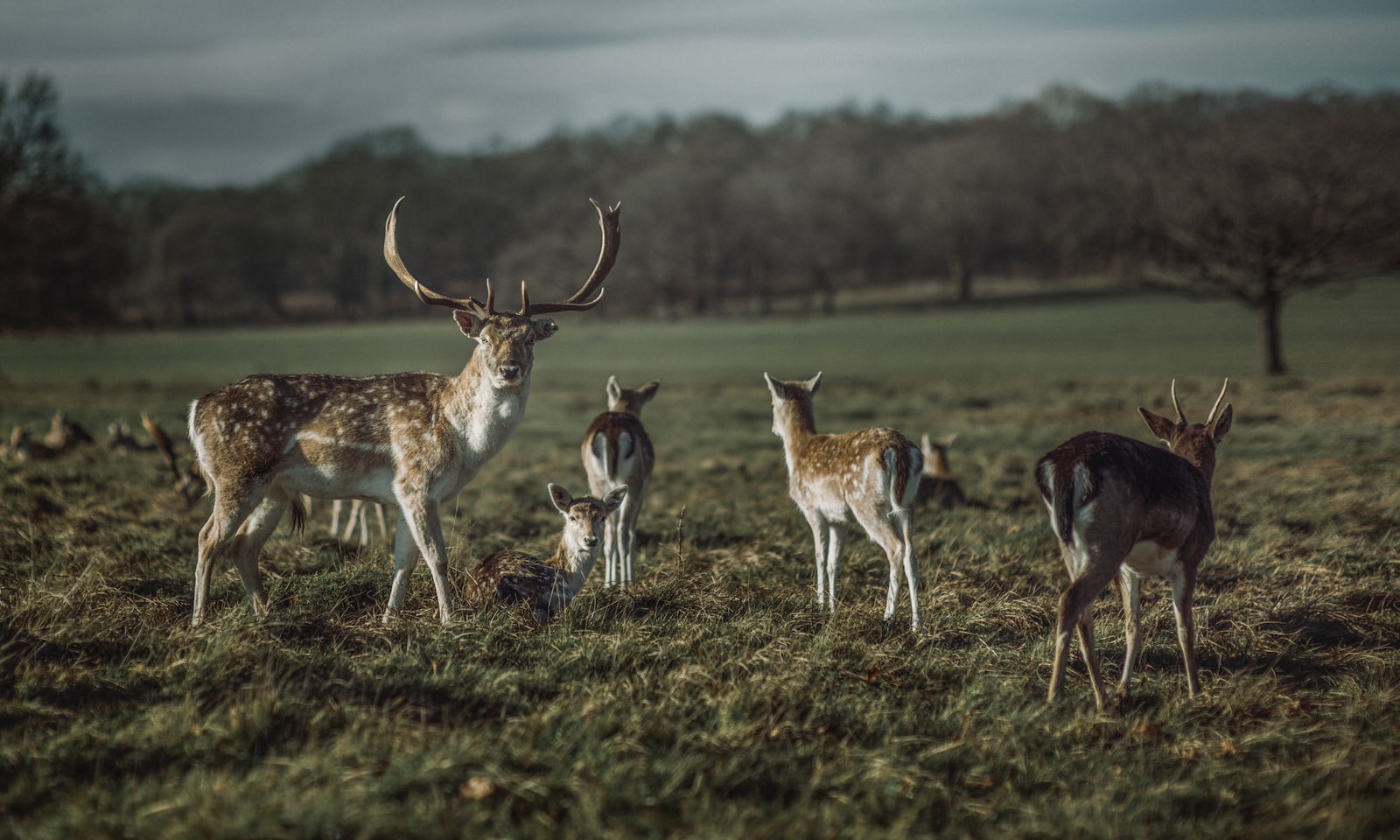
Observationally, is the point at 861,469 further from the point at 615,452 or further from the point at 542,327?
the point at 615,452

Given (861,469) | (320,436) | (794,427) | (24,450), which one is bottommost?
(24,450)

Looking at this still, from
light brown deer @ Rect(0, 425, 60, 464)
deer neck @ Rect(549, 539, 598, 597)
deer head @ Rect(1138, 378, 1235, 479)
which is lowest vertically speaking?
deer neck @ Rect(549, 539, 598, 597)

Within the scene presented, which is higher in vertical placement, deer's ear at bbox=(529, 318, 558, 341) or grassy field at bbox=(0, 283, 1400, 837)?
deer's ear at bbox=(529, 318, 558, 341)

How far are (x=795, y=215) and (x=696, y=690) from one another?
6369cm

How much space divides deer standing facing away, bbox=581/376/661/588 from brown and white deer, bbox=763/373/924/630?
1.55 meters

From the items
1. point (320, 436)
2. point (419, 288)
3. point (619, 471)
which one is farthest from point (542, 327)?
point (619, 471)

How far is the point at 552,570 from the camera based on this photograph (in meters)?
6.79

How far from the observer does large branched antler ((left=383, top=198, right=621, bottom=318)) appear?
273 inches

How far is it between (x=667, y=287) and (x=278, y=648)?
60.0 metres

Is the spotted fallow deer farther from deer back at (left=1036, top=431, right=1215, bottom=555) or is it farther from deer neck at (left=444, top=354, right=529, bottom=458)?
deer back at (left=1036, top=431, right=1215, bottom=555)

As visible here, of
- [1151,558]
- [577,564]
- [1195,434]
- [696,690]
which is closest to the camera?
[696,690]

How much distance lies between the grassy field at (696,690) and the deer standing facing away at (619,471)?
416 mm

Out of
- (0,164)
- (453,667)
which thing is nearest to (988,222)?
(0,164)

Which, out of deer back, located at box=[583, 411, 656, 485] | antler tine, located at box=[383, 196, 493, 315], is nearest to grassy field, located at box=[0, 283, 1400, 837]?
deer back, located at box=[583, 411, 656, 485]
